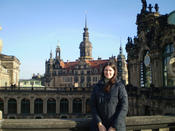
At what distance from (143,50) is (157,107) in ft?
33.7

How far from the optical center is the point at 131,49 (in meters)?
31.3

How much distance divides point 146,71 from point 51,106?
3081 cm

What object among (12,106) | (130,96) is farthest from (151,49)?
(12,106)

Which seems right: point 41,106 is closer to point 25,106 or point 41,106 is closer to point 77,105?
point 25,106

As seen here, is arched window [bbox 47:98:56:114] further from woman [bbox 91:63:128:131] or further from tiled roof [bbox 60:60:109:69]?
tiled roof [bbox 60:60:109:69]

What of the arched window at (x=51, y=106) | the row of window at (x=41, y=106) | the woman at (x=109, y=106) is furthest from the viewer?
the arched window at (x=51, y=106)

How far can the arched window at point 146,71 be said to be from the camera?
24.3 meters

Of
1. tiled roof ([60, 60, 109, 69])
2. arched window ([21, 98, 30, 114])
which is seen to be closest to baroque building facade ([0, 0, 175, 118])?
arched window ([21, 98, 30, 114])

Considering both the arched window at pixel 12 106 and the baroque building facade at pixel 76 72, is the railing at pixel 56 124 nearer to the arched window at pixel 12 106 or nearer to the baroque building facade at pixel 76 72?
the arched window at pixel 12 106

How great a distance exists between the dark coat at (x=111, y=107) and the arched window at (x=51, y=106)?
46388mm

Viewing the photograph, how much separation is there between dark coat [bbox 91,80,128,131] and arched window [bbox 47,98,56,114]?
152ft

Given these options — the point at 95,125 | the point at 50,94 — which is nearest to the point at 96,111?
the point at 95,125

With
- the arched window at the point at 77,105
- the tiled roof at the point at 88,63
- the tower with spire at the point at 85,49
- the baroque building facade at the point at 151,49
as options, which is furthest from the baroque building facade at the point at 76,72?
the baroque building facade at the point at 151,49

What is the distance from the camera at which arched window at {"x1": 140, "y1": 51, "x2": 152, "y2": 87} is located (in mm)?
24281
